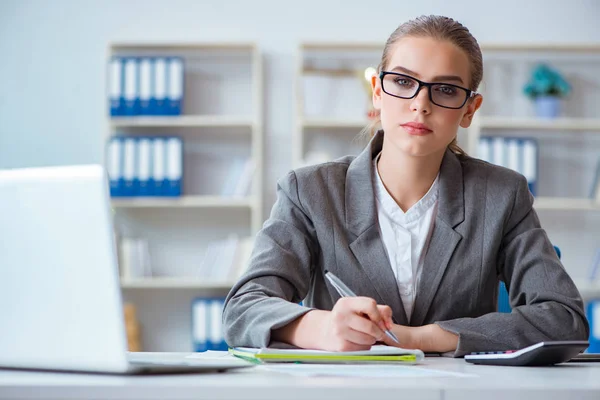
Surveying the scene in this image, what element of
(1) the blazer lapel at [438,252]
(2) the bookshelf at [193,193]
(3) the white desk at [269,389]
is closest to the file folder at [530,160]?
(2) the bookshelf at [193,193]

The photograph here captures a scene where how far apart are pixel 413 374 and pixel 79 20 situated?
4004mm

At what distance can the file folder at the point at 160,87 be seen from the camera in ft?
13.4

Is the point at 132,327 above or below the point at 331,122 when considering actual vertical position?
below

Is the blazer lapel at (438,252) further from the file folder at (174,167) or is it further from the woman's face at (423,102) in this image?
the file folder at (174,167)

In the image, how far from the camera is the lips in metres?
1.49

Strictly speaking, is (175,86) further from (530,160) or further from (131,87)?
(530,160)

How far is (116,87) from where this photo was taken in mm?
4125

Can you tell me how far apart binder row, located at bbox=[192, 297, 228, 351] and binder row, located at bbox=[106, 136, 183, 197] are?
612mm

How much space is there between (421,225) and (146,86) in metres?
2.84

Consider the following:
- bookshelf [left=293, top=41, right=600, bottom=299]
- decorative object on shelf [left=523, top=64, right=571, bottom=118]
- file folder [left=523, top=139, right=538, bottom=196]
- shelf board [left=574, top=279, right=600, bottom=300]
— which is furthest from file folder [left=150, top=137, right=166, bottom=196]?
shelf board [left=574, top=279, right=600, bottom=300]

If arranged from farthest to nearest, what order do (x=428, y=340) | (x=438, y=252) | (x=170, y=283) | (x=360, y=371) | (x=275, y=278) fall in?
1. (x=170, y=283)
2. (x=438, y=252)
3. (x=275, y=278)
4. (x=428, y=340)
5. (x=360, y=371)

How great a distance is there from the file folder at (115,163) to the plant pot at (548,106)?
229cm

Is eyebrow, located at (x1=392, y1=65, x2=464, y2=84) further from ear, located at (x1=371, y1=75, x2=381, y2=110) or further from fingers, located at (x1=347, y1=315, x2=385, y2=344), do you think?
fingers, located at (x1=347, y1=315, x2=385, y2=344)

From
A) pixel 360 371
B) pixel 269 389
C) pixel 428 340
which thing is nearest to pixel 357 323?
pixel 360 371
